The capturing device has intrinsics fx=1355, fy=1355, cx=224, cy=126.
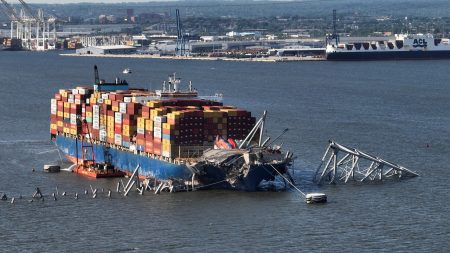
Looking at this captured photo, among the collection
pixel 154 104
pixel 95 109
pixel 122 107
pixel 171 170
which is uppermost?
pixel 154 104

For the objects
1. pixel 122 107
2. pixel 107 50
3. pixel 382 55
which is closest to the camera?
pixel 122 107

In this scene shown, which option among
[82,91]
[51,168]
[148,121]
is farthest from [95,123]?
[148,121]

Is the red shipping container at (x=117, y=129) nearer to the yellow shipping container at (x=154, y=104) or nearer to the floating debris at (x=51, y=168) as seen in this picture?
the yellow shipping container at (x=154, y=104)

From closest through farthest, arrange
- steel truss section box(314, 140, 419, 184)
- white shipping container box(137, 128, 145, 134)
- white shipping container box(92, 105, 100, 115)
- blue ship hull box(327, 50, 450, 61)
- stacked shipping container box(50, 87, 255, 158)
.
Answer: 1. stacked shipping container box(50, 87, 255, 158)
2. steel truss section box(314, 140, 419, 184)
3. white shipping container box(137, 128, 145, 134)
4. white shipping container box(92, 105, 100, 115)
5. blue ship hull box(327, 50, 450, 61)

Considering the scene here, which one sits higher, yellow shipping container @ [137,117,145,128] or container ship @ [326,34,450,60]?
yellow shipping container @ [137,117,145,128]

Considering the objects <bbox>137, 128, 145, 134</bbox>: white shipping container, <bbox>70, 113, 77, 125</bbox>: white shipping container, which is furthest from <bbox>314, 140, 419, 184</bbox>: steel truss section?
<bbox>70, 113, 77, 125</bbox>: white shipping container

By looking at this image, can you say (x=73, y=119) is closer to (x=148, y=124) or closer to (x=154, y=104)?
(x=154, y=104)

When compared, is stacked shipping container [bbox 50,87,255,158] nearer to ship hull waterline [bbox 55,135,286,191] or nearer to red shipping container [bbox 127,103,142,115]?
red shipping container [bbox 127,103,142,115]

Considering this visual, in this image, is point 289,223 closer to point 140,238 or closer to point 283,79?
point 140,238
